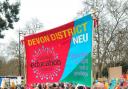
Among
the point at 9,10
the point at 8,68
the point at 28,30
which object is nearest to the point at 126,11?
the point at 28,30

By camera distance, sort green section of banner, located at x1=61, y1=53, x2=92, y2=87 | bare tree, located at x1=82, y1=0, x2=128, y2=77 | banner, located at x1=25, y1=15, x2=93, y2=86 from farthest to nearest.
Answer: bare tree, located at x1=82, y1=0, x2=128, y2=77, banner, located at x1=25, y1=15, x2=93, y2=86, green section of banner, located at x1=61, y1=53, x2=92, y2=87

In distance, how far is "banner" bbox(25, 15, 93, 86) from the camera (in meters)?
7.56

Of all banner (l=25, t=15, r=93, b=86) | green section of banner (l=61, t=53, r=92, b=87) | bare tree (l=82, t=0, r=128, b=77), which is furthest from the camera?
bare tree (l=82, t=0, r=128, b=77)

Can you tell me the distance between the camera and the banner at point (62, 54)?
298 inches

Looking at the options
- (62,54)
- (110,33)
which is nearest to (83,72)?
(62,54)

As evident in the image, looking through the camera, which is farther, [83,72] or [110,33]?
[110,33]

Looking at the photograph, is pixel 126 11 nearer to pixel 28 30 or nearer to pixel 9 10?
pixel 28 30

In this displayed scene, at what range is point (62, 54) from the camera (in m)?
8.44

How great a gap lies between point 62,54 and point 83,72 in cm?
97

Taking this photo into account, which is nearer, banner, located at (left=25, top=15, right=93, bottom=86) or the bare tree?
banner, located at (left=25, top=15, right=93, bottom=86)

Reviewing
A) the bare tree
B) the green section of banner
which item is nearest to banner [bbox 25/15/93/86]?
A: the green section of banner

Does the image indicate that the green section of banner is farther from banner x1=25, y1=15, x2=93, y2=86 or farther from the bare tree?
the bare tree

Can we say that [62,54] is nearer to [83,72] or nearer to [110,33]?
[83,72]

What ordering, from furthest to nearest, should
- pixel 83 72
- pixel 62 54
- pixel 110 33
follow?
pixel 110 33, pixel 62 54, pixel 83 72
